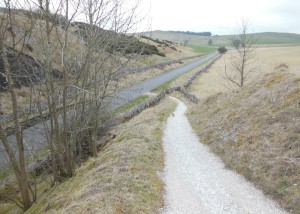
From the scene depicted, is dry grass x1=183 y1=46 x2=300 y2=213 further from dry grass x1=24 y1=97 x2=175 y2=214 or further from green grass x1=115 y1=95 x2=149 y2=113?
green grass x1=115 y1=95 x2=149 y2=113

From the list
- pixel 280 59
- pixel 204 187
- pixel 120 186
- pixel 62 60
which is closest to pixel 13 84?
pixel 62 60

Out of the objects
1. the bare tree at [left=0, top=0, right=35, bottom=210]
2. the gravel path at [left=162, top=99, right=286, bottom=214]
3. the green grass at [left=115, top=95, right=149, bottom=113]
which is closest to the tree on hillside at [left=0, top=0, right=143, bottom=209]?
the bare tree at [left=0, top=0, right=35, bottom=210]

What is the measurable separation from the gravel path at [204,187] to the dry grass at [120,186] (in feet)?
1.58

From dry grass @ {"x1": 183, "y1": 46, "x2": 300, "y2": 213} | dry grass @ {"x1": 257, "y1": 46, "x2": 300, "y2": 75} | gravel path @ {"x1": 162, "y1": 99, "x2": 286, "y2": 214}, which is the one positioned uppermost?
dry grass @ {"x1": 183, "y1": 46, "x2": 300, "y2": 213}

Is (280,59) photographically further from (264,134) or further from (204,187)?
(204,187)

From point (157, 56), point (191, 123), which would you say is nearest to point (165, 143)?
point (191, 123)

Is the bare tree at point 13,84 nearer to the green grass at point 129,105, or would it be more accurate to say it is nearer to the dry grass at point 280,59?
the green grass at point 129,105

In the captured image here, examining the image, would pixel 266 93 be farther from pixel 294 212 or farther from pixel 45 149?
pixel 45 149

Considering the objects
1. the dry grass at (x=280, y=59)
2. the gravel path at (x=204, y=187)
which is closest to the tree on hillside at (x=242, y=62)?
the dry grass at (x=280, y=59)

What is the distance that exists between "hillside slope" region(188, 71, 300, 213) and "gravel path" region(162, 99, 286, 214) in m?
0.42

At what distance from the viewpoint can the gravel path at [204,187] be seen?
364 inches

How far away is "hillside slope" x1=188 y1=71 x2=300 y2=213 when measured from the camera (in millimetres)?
10164

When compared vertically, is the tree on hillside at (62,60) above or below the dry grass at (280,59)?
above

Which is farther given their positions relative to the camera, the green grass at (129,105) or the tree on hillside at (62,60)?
the green grass at (129,105)
